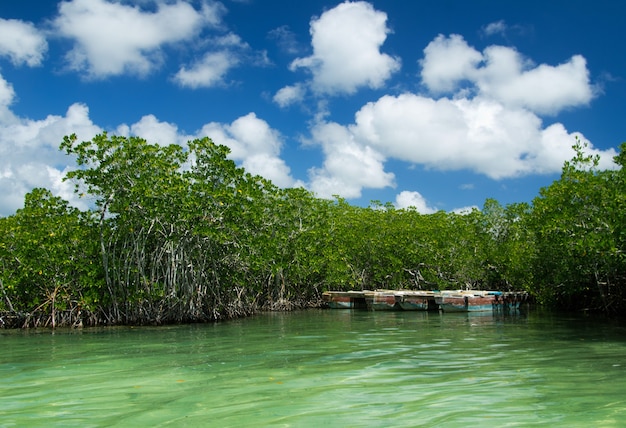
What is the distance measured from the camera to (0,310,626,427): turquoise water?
423 centimetres

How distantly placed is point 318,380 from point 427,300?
13.3 m

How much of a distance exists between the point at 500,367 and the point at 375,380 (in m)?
1.71

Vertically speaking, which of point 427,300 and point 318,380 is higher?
point 427,300

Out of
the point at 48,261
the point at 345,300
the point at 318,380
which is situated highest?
the point at 48,261

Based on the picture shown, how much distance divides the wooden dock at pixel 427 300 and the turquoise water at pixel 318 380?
6.46 meters

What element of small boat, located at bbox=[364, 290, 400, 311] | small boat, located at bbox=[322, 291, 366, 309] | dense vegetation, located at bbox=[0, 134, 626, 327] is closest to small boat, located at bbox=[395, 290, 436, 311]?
small boat, located at bbox=[364, 290, 400, 311]

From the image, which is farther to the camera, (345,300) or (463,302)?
(345,300)

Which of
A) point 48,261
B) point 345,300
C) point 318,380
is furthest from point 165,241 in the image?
point 345,300

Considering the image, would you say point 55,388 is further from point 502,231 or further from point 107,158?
point 502,231

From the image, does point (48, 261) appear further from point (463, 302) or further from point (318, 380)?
point (463, 302)

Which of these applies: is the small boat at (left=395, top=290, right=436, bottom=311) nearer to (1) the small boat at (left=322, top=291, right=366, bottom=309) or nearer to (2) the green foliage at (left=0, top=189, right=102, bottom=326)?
(1) the small boat at (left=322, top=291, right=366, bottom=309)

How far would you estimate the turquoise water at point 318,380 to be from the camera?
13.9 feet

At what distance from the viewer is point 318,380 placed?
5.70 metres

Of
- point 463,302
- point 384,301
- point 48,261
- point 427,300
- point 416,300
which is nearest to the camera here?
point 48,261
